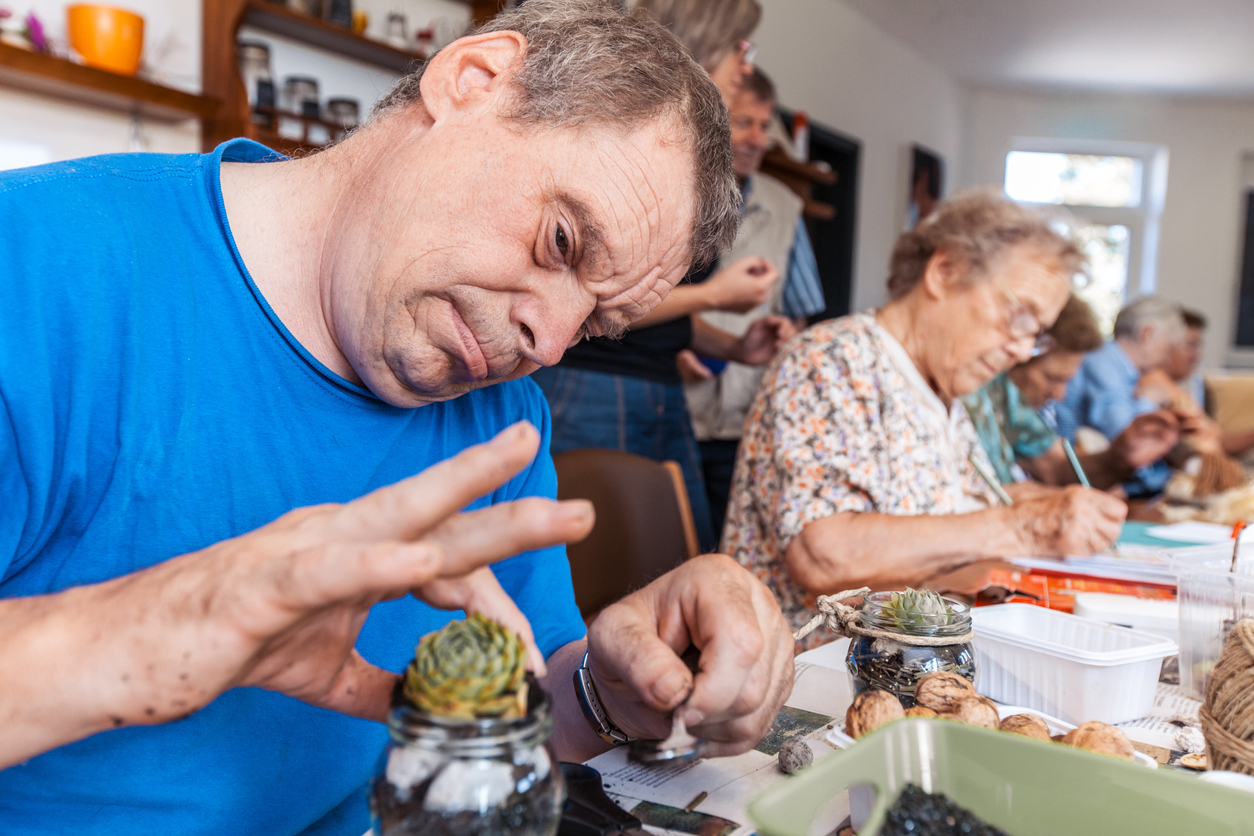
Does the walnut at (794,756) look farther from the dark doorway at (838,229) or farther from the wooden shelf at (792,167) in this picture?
the dark doorway at (838,229)

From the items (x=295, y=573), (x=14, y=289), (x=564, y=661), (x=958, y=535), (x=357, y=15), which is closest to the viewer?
(x=295, y=573)

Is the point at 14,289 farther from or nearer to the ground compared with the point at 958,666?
farther from the ground

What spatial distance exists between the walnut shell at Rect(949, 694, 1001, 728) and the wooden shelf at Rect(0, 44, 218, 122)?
2257mm

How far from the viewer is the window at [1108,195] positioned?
765 cm

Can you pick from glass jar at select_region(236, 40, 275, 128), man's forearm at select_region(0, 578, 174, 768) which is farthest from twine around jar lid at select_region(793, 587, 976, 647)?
glass jar at select_region(236, 40, 275, 128)

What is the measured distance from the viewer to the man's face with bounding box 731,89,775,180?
2.61m

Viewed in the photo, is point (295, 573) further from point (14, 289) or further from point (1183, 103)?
point (1183, 103)

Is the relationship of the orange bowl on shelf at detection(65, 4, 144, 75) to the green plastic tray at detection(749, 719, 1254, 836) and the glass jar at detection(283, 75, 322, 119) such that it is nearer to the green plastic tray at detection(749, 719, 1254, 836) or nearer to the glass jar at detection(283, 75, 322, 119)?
the glass jar at detection(283, 75, 322, 119)

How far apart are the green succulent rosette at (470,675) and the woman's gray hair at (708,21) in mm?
2033

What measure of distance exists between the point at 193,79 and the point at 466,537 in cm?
253

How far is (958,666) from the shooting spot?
0.80m

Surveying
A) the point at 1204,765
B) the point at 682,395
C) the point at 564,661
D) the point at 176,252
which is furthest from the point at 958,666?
the point at 682,395

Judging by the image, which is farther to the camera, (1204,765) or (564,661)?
(564,661)

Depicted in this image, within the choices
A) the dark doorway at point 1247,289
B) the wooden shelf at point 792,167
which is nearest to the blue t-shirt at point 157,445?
the wooden shelf at point 792,167
